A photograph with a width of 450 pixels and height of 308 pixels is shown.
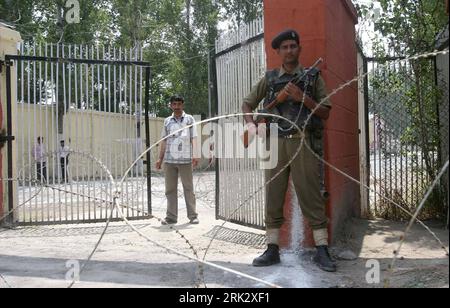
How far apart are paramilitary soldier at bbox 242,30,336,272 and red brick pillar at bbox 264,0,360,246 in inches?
16.1

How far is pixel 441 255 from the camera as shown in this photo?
427cm

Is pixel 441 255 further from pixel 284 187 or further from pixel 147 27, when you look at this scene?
pixel 147 27

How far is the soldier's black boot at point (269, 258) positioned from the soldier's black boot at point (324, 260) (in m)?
0.33

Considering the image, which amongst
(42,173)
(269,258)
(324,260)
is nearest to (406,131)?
(324,260)

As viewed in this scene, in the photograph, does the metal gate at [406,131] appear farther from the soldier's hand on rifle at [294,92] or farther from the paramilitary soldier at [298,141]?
the soldier's hand on rifle at [294,92]

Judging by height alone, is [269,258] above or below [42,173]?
below

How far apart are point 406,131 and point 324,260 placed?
10.1ft

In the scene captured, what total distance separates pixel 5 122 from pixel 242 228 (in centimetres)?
334

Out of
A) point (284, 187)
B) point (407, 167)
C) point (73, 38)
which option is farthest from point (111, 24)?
point (284, 187)

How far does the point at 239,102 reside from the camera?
18.7 ft

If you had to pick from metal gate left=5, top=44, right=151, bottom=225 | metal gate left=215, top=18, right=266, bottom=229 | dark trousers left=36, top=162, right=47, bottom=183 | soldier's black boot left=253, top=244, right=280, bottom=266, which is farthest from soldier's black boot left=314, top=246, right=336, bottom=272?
metal gate left=5, top=44, right=151, bottom=225

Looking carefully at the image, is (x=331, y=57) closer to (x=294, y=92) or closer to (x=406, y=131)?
(x=294, y=92)

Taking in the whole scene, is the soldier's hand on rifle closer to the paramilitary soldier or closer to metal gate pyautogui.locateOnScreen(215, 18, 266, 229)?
the paramilitary soldier

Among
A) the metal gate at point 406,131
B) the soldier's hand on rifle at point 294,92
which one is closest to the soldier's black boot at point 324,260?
the soldier's hand on rifle at point 294,92
